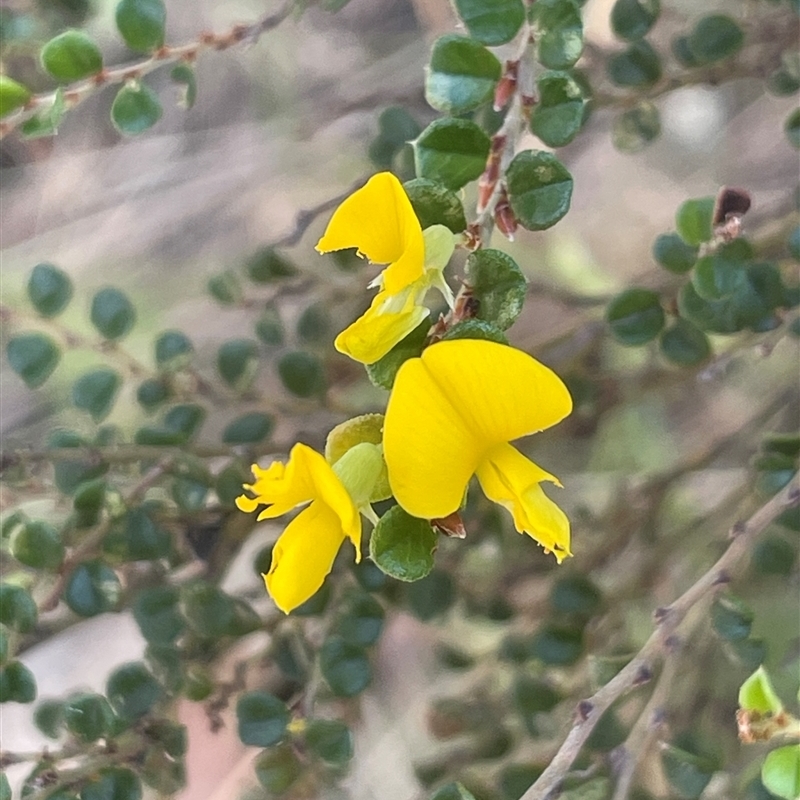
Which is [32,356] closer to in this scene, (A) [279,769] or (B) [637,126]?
(A) [279,769]

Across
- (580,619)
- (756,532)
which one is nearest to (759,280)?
(756,532)

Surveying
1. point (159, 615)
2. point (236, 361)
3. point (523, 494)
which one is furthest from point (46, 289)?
point (523, 494)

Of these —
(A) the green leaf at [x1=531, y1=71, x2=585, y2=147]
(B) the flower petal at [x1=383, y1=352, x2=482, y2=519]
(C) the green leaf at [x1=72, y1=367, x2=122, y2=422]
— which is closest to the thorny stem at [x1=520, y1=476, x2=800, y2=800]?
(B) the flower petal at [x1=383, y1=352, x2=482, y2=519]

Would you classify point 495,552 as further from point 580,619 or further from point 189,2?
point 189,2

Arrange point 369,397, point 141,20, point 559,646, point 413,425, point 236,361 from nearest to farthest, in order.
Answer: point 413,425 → point 141,20 → point 559,646 → point 236,361 → point 369,397

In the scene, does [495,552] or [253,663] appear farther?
[495,552]

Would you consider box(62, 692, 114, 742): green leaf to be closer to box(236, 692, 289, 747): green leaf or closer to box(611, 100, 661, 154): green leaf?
box(236, 692, 289, 747): green leaf
